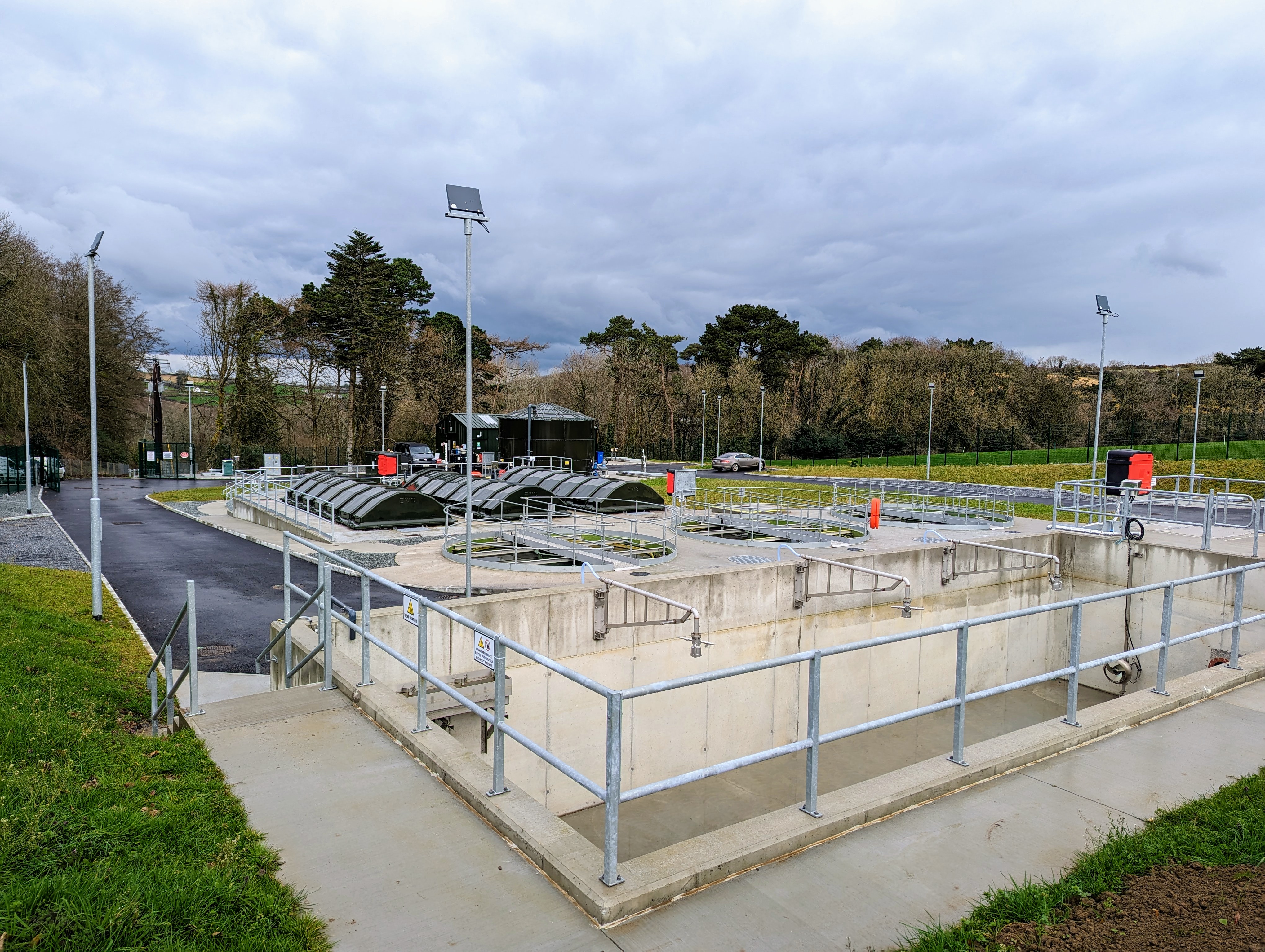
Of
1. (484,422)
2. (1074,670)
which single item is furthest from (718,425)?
(1074,670)

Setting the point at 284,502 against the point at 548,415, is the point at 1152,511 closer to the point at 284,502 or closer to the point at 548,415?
the point at 548,415

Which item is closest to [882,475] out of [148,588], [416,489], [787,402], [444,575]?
[787,402]

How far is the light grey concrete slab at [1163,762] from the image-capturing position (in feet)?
16.7

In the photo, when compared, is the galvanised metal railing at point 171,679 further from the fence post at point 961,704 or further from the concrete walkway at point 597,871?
the fence post at point 961,704

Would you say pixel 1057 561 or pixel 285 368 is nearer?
pixel 1057 561

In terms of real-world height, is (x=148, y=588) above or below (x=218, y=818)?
below

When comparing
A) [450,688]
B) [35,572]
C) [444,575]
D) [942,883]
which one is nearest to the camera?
[942,883]

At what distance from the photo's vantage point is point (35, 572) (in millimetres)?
14203

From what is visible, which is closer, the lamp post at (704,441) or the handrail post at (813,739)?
the handrail post at (813,739)

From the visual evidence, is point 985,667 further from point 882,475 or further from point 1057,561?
point 882,475

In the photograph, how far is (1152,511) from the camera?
2419 cm

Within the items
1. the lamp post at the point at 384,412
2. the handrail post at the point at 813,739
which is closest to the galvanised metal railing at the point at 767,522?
the handrail post at the point at 813,739

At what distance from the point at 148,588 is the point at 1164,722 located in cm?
1607

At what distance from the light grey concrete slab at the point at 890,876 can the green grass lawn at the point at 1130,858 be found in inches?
5.1
